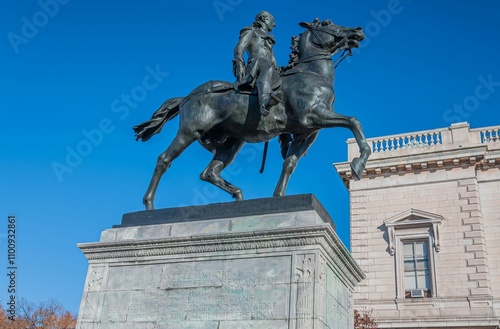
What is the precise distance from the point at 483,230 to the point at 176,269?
64.8 feet

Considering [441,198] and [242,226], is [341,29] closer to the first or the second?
[242,226]

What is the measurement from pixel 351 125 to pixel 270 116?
133cm

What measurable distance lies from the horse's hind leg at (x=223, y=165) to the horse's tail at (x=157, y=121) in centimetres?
113

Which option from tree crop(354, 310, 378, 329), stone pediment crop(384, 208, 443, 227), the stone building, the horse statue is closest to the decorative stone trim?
the horse statue

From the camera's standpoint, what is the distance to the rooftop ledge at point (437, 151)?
81.1ft

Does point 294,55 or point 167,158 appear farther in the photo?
point 294,55

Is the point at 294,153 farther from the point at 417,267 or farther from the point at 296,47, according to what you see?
the point at 417,267

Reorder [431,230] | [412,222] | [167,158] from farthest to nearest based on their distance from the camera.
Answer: [412,222]
[431,230]
[167,158]

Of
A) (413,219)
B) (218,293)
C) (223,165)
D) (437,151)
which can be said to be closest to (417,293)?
(413,219)

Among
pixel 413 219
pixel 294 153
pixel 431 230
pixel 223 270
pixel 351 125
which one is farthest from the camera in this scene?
pixel 413 219

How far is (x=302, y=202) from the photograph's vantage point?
776cm

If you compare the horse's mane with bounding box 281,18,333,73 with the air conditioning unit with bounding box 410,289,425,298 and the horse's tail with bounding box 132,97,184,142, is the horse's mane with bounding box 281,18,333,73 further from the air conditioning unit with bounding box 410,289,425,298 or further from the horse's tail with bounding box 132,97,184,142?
the air conditioning unit with bounding box 410,289,425,298

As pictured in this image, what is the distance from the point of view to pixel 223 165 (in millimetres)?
9586

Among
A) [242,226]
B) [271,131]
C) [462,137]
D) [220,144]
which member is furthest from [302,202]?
[462,137]
